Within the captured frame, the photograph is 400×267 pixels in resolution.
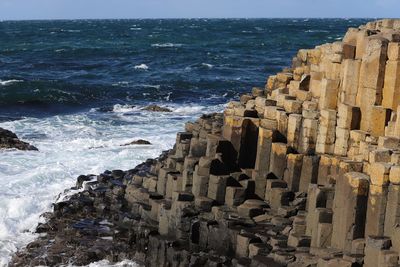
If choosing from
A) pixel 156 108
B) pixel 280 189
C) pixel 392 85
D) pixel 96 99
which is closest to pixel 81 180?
pixel 280 189

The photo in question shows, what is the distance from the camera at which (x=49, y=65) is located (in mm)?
58938

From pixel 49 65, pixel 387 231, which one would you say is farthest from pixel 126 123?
pixel 49 65

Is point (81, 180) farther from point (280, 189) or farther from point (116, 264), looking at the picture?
point (280, 189)

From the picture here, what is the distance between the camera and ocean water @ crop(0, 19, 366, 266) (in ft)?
72.6

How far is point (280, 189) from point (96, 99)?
2737 centimetres

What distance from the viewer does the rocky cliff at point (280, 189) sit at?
12.9m

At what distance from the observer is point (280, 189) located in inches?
606

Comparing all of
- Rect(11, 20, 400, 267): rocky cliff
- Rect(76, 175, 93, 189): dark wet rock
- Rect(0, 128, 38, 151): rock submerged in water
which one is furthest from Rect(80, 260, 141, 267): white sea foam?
Rect(0, 128, 38, 151): rock submerged in water

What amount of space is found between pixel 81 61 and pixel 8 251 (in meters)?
46.1

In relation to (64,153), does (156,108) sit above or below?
below

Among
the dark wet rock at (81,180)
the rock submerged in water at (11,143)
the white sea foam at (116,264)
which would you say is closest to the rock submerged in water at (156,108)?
the rock submerged in water at (11,143)

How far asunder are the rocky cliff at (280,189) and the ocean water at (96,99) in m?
2.37

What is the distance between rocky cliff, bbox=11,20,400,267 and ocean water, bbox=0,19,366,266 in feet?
7.78

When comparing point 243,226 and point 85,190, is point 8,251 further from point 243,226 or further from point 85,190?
point 243,226
